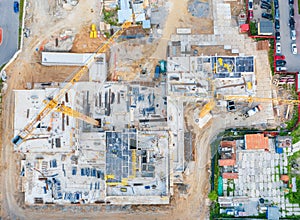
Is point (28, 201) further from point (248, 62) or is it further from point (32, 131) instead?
point (248, 62)

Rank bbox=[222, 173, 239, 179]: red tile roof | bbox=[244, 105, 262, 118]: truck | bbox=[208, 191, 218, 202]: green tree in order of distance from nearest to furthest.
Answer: bbox=[208, 191, 218, 202]: green tree < bbox=[222, 173, 239, 179]: red tile roof < bbox=[244, 105, 262, 118]: truck

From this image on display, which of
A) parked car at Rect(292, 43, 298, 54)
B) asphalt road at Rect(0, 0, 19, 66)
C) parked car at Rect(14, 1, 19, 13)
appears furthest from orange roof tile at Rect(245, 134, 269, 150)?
parked car at Rect(14, 1, 19, 13)

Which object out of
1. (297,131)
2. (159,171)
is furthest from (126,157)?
(297,131)

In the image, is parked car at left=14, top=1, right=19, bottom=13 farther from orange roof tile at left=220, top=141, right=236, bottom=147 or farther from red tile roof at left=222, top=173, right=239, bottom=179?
red tile roof at left=222, top=173, right=239, bottom=179

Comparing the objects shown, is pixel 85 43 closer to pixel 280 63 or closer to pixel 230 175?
pixel 230 175

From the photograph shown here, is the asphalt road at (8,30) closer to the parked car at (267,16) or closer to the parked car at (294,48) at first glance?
the parked car at (267,16)

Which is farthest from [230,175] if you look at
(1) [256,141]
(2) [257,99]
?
(2) [257,99]
